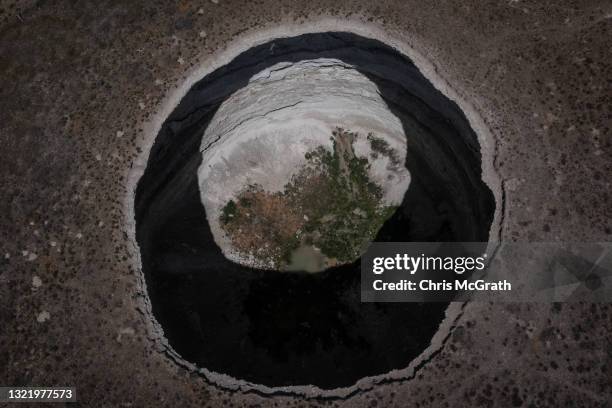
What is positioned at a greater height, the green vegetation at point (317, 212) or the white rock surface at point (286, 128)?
the white rock surface at point (286, 128)

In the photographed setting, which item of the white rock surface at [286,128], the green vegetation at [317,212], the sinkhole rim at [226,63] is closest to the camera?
the sinkhole rim at [226,63]

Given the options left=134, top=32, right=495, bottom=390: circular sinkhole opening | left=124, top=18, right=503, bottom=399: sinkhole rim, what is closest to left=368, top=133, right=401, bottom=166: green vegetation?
left=134, top=32, right=495, bottom=390: circular sinkhole opening

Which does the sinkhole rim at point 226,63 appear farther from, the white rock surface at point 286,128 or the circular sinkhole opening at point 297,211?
the white rock surface at point 286,128

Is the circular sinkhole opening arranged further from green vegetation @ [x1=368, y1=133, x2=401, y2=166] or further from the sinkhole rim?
the sinkhole rim

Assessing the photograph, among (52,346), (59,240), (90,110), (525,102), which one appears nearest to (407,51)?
(525,102)

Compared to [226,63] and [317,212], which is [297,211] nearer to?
Answer: [317,212]

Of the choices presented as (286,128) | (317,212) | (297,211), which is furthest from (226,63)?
(317,212)

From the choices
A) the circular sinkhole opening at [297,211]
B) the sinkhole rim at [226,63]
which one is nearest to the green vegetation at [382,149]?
the circular sinkhole opening at [297,211]
